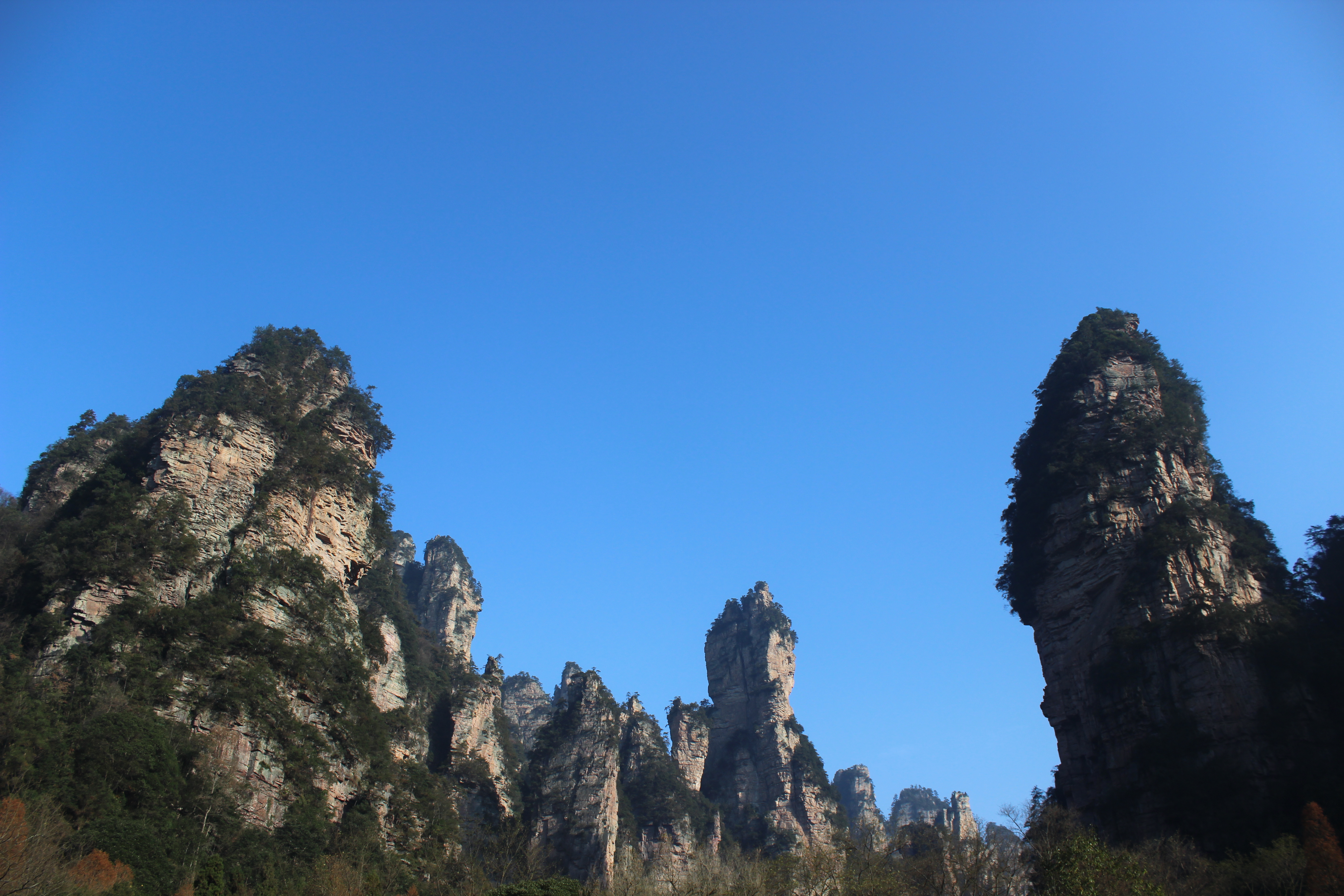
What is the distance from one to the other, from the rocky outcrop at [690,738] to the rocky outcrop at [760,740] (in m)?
2.72

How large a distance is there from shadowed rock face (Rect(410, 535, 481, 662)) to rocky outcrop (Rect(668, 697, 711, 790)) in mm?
20107

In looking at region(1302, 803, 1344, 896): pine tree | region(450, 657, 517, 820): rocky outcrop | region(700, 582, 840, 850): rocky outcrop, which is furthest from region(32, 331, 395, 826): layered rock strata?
region(700, 582, 840, 850): rocky outcrop

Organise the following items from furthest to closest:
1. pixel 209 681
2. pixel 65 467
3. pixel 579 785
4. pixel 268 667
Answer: pixel 579 785 → pixel 65 467 → pixel 268 667 → pixel 209 681

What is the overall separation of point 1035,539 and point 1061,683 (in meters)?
7.85

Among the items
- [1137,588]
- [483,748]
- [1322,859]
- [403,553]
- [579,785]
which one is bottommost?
[1322,859]

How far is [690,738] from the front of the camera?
252 feet

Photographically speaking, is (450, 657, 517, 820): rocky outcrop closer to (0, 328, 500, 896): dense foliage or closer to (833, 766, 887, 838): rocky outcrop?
(0, 328, 500, 896): dense foliage

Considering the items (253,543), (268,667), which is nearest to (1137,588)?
(268,667)

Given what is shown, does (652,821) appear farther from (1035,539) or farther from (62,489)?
(62,489)

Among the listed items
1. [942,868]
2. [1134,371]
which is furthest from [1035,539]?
[942,868]

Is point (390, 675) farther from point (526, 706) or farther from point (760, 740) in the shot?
point (526, 706)

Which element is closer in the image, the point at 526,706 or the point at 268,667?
the point at 268,667

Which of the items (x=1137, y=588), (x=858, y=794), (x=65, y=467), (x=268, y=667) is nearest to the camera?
(x=268, y=667)

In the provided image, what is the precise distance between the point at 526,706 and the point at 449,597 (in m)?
A: 22.1
